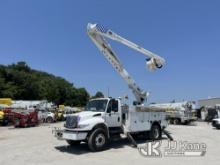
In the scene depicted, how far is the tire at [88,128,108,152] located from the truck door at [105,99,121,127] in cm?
80

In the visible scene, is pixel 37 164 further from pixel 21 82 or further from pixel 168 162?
pixel 21 82

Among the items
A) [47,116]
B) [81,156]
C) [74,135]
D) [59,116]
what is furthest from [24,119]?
[81,156]

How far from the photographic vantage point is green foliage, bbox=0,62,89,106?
58.9 meters

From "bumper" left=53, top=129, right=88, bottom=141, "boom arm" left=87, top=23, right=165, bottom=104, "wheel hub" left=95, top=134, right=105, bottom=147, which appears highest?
"boom arm" left=87, top=23, right=165, bottom=104

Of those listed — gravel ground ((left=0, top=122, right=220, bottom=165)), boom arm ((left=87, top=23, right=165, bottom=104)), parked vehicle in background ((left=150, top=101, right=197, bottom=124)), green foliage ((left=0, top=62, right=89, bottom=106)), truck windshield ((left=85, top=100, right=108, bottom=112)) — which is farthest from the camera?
green foliage ((left=0, top=62, right=89, bottom=106))

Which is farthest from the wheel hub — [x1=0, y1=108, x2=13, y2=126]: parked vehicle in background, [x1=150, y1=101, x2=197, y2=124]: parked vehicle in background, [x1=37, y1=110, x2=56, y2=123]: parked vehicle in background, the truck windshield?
[x1=37, y1=110, x2=56, y2=123]: parked vehicle in background

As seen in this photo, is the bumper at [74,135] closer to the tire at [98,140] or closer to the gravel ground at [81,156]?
the tire at [98,140]

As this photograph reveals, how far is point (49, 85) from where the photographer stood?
74250 mm

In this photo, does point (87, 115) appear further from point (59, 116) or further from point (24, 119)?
point (59, 116)

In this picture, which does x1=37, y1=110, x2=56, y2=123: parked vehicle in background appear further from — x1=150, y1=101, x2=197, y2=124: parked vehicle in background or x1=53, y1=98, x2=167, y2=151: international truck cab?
x1=53, y1=98, x2=167, y2=151: international truck cab

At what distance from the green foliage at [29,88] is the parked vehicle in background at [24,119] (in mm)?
29073

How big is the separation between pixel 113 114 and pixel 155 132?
12.4 ft

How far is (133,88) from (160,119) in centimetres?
245

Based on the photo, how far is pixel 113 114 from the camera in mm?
14453
